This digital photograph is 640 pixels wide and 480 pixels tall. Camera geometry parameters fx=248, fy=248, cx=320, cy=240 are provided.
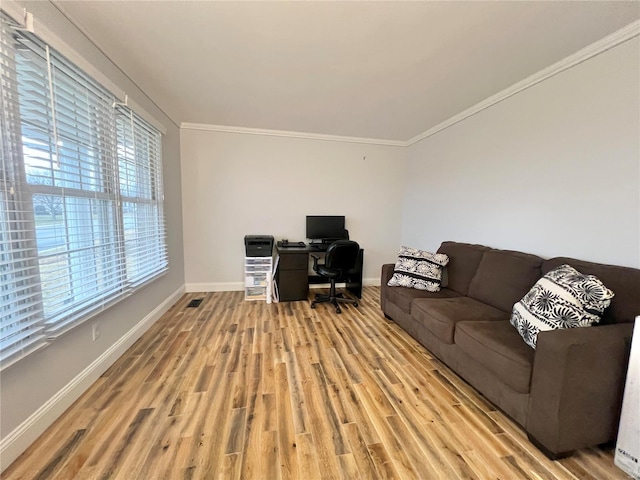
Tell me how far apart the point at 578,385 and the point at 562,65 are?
2.35m

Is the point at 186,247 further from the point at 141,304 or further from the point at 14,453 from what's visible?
the point at 14,453

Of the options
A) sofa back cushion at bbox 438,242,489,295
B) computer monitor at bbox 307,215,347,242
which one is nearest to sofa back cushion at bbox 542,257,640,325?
sofa back cushion at bbox 438,242,489,295

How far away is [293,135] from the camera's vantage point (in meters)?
3.82

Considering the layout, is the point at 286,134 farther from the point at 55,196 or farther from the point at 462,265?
the point at 462,265

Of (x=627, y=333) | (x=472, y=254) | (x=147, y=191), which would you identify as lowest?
(x=627, y=333)

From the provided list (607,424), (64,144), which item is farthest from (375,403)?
(64,144)

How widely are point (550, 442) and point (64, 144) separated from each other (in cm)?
322

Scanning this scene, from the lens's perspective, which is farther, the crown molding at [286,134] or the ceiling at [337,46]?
the crown molding at [286,134]

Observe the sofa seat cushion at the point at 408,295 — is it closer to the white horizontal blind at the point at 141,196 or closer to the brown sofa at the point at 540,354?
the brown sofa at the point at 540,354

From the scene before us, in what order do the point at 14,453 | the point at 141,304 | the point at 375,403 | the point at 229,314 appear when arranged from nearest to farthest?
1. the point at 14,453
2. the point at 375,403
3. the point at 141,304
4. the point at 229,314

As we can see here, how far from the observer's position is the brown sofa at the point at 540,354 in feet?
4.00

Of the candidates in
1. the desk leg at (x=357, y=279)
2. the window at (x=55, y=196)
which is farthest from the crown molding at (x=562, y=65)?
the window at (x=55, y=196)

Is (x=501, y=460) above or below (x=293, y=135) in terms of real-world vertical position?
below

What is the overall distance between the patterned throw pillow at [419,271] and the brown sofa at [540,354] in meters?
0.33
